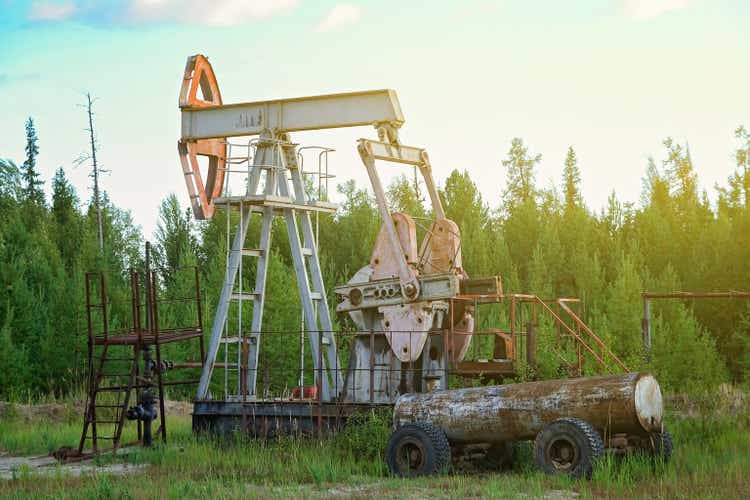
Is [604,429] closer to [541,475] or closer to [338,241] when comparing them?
[541,475]

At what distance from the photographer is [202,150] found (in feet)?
57.5

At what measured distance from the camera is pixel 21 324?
3288cm

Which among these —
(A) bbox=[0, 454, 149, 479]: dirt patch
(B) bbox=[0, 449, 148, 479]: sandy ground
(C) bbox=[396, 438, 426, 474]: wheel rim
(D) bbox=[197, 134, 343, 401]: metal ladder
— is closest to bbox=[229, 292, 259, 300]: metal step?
(D) bbox=[197, 134, 343, 401]: metal ladder

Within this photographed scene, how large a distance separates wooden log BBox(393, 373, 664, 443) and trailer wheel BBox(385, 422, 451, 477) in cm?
31

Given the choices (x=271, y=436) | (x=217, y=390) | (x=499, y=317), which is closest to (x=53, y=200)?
(x=217, y=390)

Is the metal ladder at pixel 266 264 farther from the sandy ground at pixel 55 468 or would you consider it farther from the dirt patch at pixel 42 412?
the dirt patch at pixel 42 412

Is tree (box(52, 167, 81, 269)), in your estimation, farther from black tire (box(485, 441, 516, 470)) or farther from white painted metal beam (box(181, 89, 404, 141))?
black tire (box(485, 441, 516, 470))

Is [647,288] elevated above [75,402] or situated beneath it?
elevated above

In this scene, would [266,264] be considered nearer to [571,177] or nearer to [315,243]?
[315,243]

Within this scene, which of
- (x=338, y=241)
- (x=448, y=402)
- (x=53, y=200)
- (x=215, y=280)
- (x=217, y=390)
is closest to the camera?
(x=448, y=402)

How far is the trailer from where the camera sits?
11.4 m

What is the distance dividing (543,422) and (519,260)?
30.0m

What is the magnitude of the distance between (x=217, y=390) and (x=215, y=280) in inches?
163

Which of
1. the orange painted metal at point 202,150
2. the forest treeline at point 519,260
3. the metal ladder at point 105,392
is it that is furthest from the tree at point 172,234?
the orange painted metal at point 202,150
